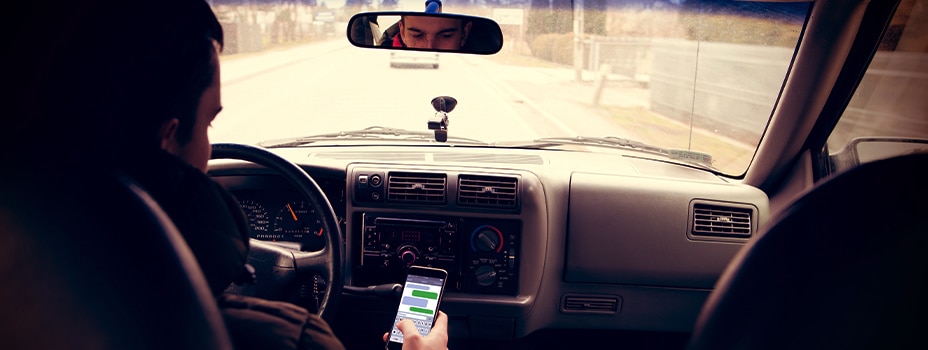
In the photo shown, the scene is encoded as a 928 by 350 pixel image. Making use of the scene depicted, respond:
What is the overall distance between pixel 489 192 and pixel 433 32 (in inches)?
35.7

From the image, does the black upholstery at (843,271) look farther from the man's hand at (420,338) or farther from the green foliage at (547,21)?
the green foliage at (547,21)

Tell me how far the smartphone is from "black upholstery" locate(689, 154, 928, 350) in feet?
6.15

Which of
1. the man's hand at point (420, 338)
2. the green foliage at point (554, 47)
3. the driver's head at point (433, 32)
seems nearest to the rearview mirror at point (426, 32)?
the driver's head at point (433, 32)

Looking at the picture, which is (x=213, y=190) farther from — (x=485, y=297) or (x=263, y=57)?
(x=263, y=57)

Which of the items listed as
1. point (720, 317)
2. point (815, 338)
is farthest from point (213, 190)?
point (815, 338)

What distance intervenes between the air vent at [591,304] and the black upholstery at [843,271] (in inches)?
108

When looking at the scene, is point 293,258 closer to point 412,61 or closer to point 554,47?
point 412,61

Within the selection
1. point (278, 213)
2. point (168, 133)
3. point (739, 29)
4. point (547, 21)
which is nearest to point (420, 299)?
point (278, 213)

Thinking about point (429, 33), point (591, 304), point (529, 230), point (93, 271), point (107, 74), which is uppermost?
point (107, 74)

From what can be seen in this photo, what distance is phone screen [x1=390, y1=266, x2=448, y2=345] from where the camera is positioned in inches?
123

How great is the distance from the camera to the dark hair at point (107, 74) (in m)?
1.12

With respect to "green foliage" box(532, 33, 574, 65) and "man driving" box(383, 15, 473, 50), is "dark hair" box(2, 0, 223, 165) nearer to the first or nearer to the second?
"man driving" box(383, 15, 473, 50)

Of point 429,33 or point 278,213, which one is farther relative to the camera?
point 278,213

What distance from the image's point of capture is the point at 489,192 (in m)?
3.78
